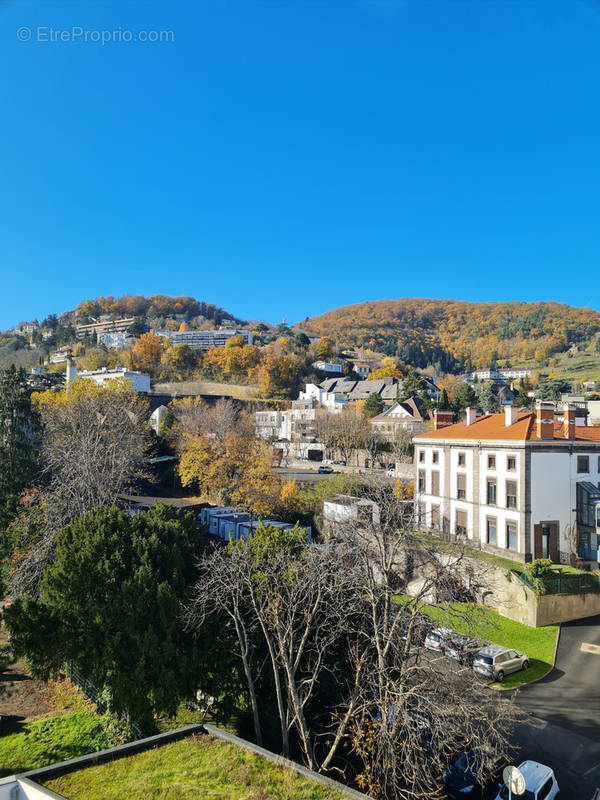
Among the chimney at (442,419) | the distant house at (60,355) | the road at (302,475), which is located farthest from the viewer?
the distant house at (60,355)

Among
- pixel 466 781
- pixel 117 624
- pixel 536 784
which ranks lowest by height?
pixel 466 781

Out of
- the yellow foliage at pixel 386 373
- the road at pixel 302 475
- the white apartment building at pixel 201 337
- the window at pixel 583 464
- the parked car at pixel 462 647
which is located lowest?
the parked car at pixel 462 647

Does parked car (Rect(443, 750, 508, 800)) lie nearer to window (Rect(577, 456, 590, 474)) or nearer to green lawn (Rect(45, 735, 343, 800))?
green lawn (Rect(45, 735, 343, 800))

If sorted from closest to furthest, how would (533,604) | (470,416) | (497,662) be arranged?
(497,662)
(533,604)
(470,416)

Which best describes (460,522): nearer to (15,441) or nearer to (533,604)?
(533,604)

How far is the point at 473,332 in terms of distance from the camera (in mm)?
167500

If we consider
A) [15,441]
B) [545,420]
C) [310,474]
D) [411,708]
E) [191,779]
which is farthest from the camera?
[310,474]

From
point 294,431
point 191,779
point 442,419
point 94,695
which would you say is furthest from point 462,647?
point 294,431

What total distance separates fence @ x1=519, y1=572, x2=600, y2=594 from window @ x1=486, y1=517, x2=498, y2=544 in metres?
5.14

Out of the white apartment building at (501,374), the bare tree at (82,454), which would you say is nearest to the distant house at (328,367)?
the white apartment building at (501,374)

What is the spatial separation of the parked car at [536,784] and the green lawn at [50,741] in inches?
435

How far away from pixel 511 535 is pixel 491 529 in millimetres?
1681

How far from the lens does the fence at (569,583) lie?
986 inches

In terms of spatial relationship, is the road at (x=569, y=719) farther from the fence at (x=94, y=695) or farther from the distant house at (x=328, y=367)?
Result: the distant house at (x=328, y=367)
